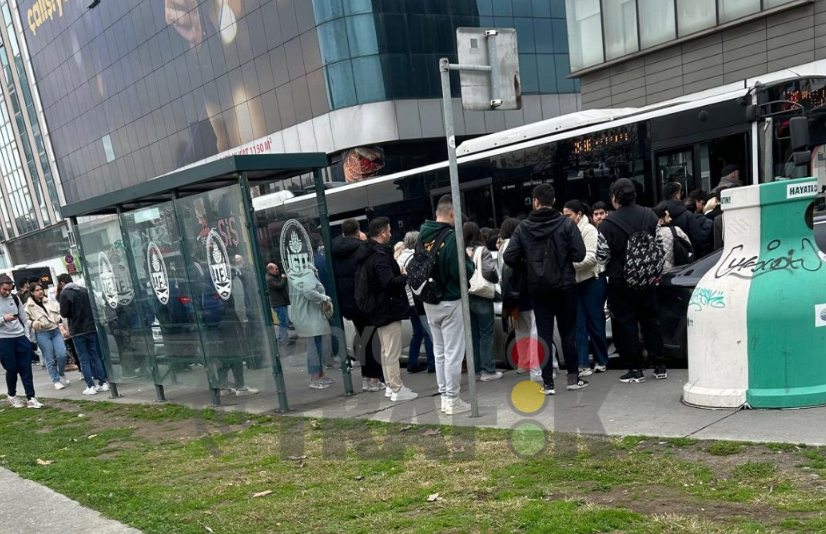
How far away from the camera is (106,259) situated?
32.3ft

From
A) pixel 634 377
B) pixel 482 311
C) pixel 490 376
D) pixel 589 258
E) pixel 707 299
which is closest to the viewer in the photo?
pixel 707 299

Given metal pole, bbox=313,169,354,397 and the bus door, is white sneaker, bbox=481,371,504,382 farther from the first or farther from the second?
the bus door

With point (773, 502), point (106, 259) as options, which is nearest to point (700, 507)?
point (773, 502)

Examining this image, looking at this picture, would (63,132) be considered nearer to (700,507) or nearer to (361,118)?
(361,118)

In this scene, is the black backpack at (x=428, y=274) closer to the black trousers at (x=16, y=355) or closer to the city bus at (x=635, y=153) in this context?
the city bus at (x=635, y=153)

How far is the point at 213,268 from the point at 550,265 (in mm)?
3771

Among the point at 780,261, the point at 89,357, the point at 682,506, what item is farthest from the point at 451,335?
the point at 89,357

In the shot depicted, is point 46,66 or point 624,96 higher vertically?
point 46,66

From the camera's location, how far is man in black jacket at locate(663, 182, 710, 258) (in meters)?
8.39

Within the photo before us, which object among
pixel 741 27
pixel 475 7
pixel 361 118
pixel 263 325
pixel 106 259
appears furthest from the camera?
pixel 475 7

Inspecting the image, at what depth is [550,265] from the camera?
640 cm

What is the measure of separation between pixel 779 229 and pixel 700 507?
257cm

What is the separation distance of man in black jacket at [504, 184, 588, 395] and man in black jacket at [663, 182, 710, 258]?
247 centimetres

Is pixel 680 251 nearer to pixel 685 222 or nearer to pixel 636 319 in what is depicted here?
pixel 636 319
